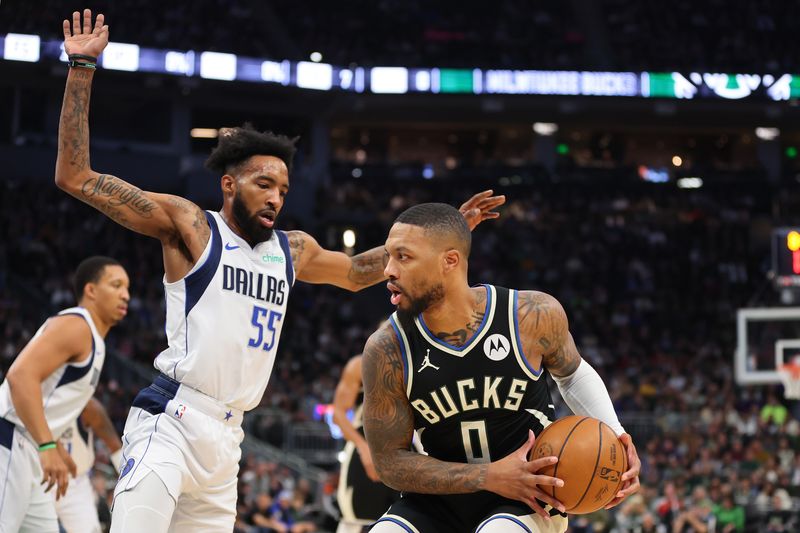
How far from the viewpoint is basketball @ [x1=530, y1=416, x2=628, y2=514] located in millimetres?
4180

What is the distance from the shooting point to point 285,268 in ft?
17.6

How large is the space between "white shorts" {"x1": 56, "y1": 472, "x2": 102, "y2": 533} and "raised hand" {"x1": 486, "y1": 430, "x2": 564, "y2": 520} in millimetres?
4000

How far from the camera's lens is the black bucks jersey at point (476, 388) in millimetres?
4441

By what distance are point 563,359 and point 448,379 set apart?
56 cm

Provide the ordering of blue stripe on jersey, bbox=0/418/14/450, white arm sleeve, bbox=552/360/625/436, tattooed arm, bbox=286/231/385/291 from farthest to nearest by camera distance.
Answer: blue stripe on jersey, bbox=0/418/14/450 → tattooed arm, bbox=286/231/385/291 → white arm sleeve, bbox=552/360/625/436

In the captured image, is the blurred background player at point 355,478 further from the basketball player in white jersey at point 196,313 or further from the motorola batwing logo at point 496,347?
the motorola batwing logo at point 496,347

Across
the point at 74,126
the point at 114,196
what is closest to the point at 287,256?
the point at 114,196

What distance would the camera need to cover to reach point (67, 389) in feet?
21.3

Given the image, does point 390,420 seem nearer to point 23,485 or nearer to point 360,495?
point 23,485

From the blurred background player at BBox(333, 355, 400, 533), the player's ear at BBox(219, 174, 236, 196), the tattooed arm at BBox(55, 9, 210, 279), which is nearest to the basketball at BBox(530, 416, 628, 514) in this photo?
the tattooed arm at BBox(55, 9, 210, 279)

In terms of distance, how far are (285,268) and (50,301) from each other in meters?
18.4

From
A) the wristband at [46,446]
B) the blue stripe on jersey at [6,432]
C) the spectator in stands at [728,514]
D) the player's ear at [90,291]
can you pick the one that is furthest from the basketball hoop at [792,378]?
the wristband at [46,446]

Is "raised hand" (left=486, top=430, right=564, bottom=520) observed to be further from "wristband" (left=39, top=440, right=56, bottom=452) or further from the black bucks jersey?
"wristband" (left=39, top=440, right=56, bottom=452)

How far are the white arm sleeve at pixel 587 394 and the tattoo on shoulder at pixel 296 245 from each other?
5.08ft
